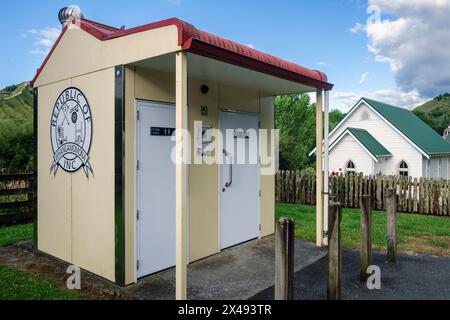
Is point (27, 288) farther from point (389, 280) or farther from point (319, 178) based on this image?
point (319, 178)

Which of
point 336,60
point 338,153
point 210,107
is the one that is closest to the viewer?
point 210,107

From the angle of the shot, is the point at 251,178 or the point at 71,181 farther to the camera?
the point at 251,178

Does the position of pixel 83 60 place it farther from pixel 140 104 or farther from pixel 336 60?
pixel 336 60

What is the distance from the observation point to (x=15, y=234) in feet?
25.5

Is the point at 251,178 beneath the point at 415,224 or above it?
above

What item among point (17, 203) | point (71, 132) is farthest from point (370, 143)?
point (17, 203)

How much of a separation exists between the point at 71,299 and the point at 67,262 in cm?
150

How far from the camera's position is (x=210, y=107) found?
20.0 ft

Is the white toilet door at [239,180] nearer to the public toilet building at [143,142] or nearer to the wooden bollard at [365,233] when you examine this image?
the public toilet building at [143,142]

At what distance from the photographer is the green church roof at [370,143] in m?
16.0

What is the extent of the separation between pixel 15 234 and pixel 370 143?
15.0m

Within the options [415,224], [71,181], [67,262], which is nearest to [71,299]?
[67,262]

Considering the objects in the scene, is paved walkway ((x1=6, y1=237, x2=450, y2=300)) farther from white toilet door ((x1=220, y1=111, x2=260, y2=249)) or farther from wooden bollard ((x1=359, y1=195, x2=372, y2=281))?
→ white toilet door ((x1=220, y1=111, x2=260, y2=249))
